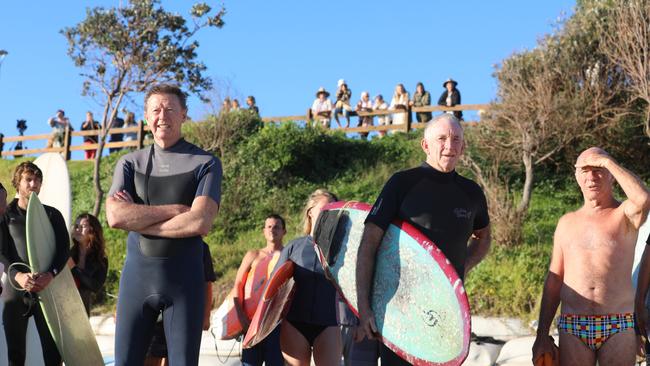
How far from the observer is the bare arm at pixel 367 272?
480 cm

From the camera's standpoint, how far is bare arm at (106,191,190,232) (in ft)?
15.6

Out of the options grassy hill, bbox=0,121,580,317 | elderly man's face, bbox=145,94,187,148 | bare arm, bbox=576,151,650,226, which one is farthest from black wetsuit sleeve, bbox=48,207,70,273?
grassy hill, bbox=0,121,580,317

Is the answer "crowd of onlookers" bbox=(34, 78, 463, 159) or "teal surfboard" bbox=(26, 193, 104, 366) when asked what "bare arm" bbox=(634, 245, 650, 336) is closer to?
"teal surfboard" bbox=(26, 193, 104, 366)

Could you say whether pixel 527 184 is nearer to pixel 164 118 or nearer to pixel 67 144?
pixel 164 118

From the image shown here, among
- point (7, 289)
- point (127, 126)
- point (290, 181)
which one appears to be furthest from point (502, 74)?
point (7, 289)

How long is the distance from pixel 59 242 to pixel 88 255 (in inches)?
65.5

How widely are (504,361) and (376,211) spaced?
6169mm

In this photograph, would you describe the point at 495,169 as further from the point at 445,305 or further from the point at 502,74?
the point at 445,305

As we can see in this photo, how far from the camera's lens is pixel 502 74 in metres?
20.1

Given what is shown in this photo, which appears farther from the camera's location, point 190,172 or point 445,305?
point 190,172

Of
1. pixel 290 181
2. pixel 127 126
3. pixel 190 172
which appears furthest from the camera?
pixel 127 126

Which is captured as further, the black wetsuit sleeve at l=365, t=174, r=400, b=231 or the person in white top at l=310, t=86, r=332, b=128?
the person in white top at l=310, t=86, r=332, b=128

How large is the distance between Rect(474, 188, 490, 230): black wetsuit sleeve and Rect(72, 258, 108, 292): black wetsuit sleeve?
3852mm

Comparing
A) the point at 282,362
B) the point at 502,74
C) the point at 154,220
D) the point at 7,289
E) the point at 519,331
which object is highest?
the point at 502,74
